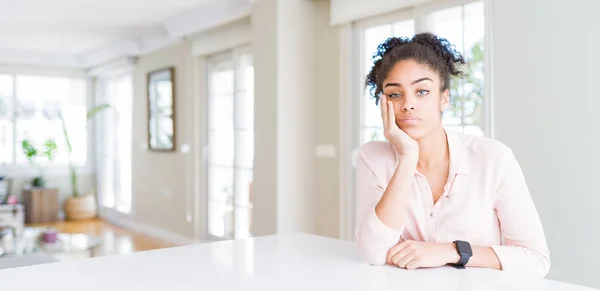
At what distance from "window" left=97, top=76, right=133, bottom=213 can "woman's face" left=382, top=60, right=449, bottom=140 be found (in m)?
6.43

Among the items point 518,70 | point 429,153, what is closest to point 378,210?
point 429,153

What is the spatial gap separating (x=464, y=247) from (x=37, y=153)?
7930mm

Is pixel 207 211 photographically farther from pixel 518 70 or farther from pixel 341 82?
pixel 518 70

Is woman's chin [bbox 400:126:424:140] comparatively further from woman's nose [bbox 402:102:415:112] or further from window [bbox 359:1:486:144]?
window [bbox 359:1:486:144]

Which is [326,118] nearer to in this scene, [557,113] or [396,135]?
[557,113]

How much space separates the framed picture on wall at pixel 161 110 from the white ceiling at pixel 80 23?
51 centimetres

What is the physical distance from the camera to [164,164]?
21.1 ft

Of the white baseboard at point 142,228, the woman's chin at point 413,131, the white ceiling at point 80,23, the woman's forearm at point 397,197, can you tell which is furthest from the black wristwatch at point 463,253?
→ the white baseboard at point 142,228

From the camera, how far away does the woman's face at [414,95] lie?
1439 millimetres

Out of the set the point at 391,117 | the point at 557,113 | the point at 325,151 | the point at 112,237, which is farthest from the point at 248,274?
the point at 112,237

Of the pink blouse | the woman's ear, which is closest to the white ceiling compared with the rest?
the woman's ear

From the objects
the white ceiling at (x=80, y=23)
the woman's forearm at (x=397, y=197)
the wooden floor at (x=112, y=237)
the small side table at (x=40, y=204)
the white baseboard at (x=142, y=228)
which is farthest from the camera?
the small side table at (x=40, y=204)

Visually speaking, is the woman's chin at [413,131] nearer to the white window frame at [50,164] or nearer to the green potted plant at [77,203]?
the green potted plant at [77,203]

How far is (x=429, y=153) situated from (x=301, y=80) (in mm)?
2893
